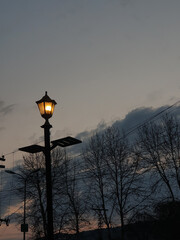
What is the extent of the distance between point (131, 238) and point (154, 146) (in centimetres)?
3228

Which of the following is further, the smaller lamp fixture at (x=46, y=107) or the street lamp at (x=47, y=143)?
the smaller lamp fixture at (x=46, y=107)

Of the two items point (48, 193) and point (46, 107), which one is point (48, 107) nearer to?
point (46, 107)

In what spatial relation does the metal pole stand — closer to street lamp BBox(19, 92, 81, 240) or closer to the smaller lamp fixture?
street lamp BBox(19, 92, 81, 240)

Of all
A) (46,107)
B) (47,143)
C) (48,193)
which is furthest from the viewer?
(47,143)

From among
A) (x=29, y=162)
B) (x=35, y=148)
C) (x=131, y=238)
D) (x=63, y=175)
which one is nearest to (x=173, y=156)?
(x=63, y=175)

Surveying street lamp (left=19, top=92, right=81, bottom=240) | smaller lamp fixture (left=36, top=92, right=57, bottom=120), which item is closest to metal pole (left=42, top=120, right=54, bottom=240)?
Answer: street lamp (left=19, top=92, right=81, bottom=240)

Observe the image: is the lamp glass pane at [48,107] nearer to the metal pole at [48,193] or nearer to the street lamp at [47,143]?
the street lamp at [47,143]

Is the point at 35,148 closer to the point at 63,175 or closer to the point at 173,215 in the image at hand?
the point at 173,215

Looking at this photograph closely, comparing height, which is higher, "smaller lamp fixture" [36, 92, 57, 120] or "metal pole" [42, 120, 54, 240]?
"smaller lamp fixture" [36, 92, 57, 120]

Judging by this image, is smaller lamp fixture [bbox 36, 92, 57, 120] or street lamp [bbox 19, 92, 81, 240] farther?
smaller lamp fixture [bbox 36, 92, 57, 120]

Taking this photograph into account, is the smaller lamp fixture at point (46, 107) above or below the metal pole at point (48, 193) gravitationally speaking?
above

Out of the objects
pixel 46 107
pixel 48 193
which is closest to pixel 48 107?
pixel 46 107

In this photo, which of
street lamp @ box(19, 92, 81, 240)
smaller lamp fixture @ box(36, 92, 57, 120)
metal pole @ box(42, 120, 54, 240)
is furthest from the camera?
smaller lamp fixture @ box(36, 92, 57, 120)

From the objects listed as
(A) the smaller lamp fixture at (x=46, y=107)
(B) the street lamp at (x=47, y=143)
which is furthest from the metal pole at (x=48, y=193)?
(A) the smaller lamp fixture at (x=46, y=107)
